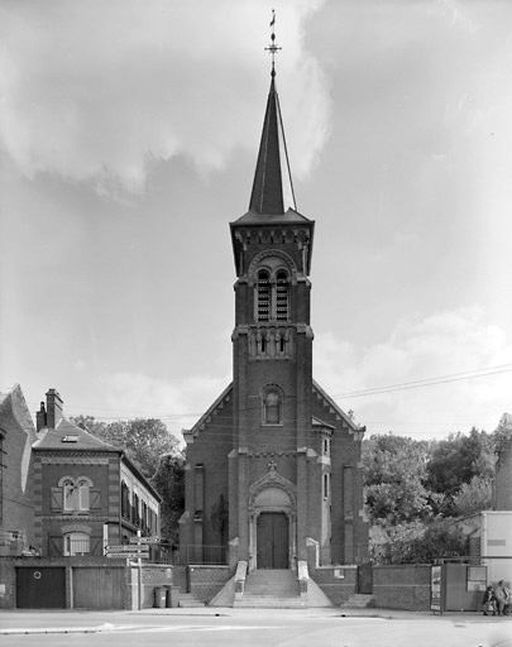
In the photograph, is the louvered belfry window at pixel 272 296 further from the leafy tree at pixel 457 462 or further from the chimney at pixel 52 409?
the leafy tree at pixel 457 462

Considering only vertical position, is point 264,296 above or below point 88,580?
above

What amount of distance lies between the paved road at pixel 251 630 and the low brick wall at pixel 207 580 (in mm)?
12777

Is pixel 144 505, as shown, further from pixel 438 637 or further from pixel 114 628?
pixel 438 637

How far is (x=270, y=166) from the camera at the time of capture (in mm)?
59031

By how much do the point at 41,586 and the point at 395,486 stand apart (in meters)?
54.7

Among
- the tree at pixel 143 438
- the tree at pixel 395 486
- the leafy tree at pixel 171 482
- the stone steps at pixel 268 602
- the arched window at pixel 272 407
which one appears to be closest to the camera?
the stone steps at pixel 268 602

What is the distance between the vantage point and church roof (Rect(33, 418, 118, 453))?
51062 mm

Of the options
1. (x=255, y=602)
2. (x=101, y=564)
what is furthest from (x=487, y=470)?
(x=101, y=564)

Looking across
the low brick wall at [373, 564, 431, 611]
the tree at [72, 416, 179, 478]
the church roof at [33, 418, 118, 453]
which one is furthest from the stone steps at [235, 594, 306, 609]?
the tree at [72, 416, 179, 478]

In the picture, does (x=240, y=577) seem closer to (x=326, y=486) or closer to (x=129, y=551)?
(x=326, y=486)

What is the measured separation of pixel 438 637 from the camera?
81.4 ft

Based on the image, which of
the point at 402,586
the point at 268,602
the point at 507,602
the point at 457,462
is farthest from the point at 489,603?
the point at 457,462

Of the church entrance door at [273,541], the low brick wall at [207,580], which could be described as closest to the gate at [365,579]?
the church entrance door at [273,541]

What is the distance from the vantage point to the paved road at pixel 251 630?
23.6 m
